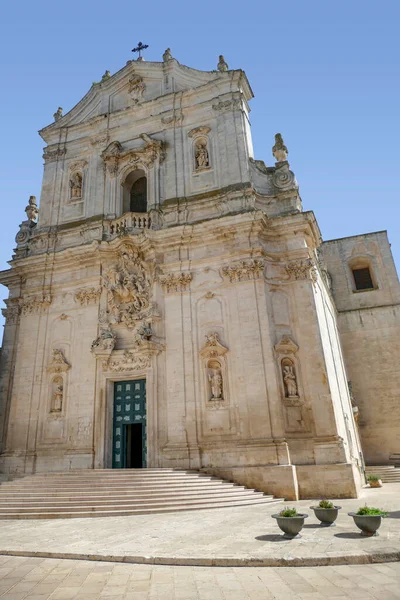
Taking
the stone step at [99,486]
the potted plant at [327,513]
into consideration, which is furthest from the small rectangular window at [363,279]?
the potted plant at [327,513]

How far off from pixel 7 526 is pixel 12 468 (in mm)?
8313

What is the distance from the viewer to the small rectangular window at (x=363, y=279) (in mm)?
27391

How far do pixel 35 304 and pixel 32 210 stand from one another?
5.89m

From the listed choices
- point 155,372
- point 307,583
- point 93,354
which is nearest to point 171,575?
point 307,583

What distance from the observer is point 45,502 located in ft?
35.9

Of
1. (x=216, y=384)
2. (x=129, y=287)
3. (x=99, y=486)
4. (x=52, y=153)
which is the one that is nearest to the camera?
(x=99, y=486)

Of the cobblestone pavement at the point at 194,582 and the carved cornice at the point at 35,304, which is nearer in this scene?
the cobblestone pavement at the point at 194,582

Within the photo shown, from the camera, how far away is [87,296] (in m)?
18.5

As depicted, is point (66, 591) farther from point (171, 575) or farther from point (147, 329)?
point (147, 329)

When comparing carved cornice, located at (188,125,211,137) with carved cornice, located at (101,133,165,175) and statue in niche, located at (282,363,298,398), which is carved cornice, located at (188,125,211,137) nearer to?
carved cornice, located at (101,133,165,175)

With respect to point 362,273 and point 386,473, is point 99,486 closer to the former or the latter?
point 386,473

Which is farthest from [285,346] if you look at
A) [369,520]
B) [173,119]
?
[173,119]

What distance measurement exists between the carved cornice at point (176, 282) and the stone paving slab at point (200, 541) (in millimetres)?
9247

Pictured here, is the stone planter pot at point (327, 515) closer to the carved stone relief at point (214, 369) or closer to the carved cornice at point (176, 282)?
the carved stone relief at point (214, 369)
